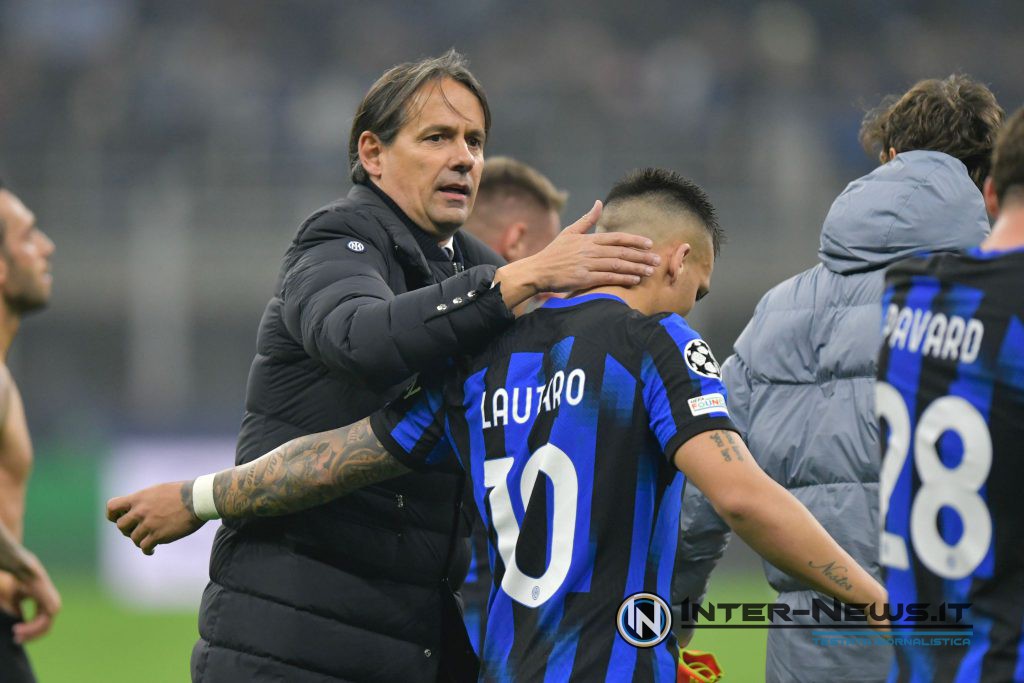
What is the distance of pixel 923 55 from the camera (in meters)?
18.6

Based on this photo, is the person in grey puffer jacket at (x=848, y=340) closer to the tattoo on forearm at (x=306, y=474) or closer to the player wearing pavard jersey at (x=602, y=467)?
the player wearing pavard jersey at (x=602, y=467)

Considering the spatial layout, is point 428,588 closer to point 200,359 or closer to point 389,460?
point 389,460

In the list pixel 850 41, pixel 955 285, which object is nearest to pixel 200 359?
pixel 850 41

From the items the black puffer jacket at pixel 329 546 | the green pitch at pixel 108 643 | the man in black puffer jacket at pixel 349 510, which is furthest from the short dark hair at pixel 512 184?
the green pitch at pixel 108 643

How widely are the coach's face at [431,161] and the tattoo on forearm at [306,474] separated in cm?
73

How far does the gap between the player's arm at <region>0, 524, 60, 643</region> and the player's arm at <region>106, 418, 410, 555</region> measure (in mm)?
233

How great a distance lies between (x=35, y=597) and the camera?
322 cm

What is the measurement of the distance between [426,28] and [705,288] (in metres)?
16.9

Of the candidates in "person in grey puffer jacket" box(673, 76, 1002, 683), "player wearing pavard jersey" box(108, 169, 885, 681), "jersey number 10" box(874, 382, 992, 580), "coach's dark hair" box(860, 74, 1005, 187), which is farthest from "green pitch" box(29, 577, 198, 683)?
"jersey number 10" box(874, 382, 992, 580)

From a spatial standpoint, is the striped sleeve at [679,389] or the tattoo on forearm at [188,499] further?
the tattoo on forearm at [188,499]

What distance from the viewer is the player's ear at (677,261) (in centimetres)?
305

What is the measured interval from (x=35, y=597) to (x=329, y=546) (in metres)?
0.72

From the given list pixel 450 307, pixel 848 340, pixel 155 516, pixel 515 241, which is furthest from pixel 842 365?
pixel 515 241

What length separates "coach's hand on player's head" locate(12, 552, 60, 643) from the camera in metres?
3.20
